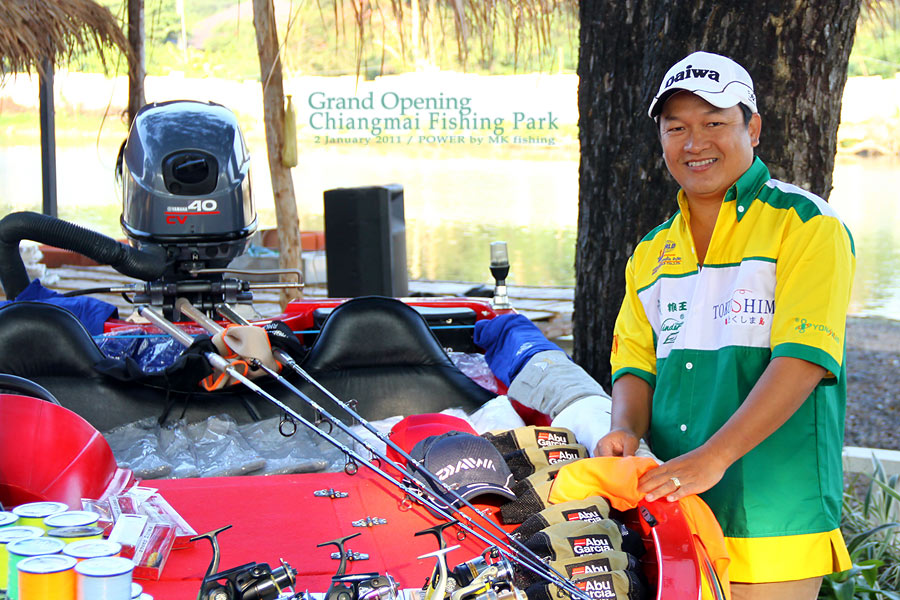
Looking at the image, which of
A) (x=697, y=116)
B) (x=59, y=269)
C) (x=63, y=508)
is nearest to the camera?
(x=63, y=508)

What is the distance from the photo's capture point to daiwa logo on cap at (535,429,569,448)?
2812 mm

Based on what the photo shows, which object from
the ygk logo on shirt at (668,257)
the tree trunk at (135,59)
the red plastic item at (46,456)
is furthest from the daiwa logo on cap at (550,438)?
the tree trunk at (135,59)

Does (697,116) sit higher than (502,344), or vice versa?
(697,116)

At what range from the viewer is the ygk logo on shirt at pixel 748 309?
211cm

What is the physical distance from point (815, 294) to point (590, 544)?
27.9 inches

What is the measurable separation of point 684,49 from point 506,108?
1552 centimetres

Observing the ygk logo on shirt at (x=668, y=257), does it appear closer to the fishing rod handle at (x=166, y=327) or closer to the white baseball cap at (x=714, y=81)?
the white baseball cap at (x=714, y=81)

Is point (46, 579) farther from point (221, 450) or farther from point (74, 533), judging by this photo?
point (221, 450)

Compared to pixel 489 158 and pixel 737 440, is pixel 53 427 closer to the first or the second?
pixel 737 440

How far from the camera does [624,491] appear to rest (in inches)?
84.4

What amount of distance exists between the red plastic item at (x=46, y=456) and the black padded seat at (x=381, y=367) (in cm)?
139

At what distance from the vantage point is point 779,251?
2088 millimetres

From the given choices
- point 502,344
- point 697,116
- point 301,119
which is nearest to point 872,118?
point 301,119

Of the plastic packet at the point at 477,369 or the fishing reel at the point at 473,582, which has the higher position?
the fishing reel at the point at 473,582
